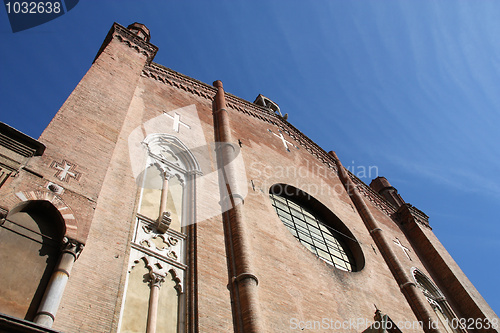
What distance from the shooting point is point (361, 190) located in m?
15.6

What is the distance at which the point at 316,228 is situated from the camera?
36.2 feet

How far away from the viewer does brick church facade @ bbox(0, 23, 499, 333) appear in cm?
464

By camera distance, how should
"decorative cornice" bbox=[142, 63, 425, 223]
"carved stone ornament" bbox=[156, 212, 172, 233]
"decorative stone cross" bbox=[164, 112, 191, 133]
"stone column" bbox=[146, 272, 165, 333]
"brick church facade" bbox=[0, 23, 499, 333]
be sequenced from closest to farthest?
"brick church facade" bbox=[0, 23, 499, 333], "stone column" bbox=[146, 272, 165, 333], "carved stone ornament" bbox=[156, 212, 172, 233], "decorative stone cross" bbox=[164, 112, 191, 133], "decorative cornice" bbox=[142, 63, 425, 223]

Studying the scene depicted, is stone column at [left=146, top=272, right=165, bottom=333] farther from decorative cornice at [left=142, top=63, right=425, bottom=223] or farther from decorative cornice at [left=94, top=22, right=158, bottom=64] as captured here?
decorative cornice at [left=142, top=63, right=425, bottom=223]

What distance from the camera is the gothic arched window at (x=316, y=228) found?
399 inches

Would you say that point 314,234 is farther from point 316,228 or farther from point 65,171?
point 65,171

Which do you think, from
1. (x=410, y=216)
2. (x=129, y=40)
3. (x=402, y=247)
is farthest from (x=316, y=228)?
(x=129, y=40)

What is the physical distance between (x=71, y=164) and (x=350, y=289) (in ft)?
19.6

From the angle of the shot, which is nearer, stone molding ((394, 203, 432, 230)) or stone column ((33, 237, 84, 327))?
stone column ((33, 237, 84, 327))

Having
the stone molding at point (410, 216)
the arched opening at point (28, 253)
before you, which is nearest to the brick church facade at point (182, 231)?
the arched opening at point (28, 253)

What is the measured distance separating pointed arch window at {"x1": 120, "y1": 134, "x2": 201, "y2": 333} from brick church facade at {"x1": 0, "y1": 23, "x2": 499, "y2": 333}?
0.07 ft

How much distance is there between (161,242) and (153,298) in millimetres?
1182

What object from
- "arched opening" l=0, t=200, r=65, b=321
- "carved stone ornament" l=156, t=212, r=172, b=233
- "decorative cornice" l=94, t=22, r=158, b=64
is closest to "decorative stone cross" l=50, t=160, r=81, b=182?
"arched opening" l=0, t=200, r=65, b=321

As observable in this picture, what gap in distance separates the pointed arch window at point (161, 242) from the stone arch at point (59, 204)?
43.7 inches
